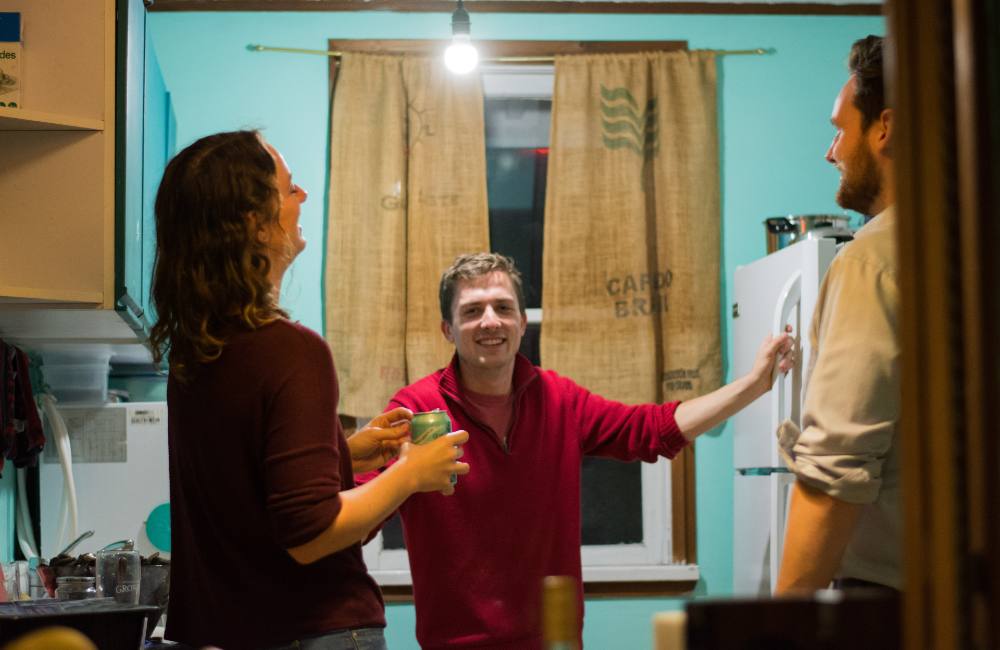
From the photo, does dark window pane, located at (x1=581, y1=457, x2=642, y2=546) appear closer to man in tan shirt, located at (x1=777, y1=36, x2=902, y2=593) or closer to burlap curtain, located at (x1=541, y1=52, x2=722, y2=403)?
burlap curtain, located at (x1=541, y1=52, x2=722, y2=403)

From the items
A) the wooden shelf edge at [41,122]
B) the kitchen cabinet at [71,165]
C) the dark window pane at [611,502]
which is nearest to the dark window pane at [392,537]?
the dark window pane at [611,502]

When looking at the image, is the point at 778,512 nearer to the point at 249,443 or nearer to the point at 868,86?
the point at 868,86

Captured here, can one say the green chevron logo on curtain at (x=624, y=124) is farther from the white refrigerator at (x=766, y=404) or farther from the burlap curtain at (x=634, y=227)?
the white refrigerator at (x=766, y=404)

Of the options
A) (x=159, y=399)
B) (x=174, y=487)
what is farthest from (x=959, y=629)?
(x=159, y=399)

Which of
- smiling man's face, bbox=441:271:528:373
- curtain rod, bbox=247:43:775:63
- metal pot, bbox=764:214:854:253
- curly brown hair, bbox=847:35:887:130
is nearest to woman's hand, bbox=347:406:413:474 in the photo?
smiling man's face, bbox=441:271:528:373

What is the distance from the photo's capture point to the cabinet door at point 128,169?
2453mm

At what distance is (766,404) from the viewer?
339cm

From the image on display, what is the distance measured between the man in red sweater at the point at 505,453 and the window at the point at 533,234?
1.18 meters

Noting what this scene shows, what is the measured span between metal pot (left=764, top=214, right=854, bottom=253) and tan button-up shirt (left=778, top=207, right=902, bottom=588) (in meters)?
1.66

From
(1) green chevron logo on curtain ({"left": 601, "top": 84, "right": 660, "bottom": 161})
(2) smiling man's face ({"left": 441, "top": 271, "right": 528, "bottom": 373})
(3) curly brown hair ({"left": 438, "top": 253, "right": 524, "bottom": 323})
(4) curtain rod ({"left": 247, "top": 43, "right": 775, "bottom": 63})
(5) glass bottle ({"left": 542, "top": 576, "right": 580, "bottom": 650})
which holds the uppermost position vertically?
(4) curtain rod ({"left": 247, "top": 43, "right": 775, "bottom": 63})

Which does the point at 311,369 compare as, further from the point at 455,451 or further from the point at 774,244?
the point at 774,244

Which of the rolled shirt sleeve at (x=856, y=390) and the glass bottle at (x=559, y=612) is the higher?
the rolled shirt sleeve at (x=856, y=390)

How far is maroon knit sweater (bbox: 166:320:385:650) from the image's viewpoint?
1.43m

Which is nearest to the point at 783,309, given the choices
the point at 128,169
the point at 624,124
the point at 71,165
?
the point at 624,124
